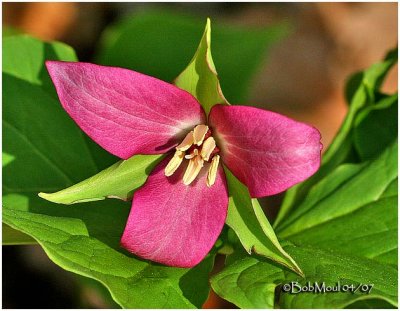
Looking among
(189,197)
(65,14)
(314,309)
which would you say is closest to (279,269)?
(314,309)

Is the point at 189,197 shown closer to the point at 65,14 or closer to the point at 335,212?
the point at 335,212

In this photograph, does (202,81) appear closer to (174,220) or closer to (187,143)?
(187,143)

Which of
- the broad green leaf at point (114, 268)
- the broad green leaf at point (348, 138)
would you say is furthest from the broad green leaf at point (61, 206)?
the broad green leaf at point (348, 138)

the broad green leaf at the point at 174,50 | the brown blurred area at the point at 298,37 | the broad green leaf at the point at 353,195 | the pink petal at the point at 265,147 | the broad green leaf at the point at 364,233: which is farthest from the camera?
the brown blurred area at the point at 298,37

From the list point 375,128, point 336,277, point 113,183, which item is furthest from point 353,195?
point 113,183

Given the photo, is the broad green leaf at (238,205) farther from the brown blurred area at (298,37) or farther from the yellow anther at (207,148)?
the brown blurred area at (298,37)

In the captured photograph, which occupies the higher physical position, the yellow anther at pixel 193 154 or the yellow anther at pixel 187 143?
the yellow anther at pixel 187 143
